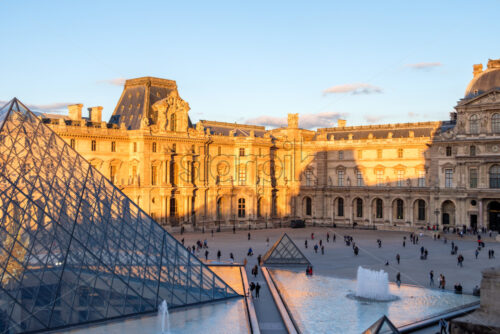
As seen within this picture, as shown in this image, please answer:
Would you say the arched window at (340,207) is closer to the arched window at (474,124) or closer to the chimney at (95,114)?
the arched window at (474,124)

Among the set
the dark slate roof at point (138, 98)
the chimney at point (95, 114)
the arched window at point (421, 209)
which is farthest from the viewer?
the arched window at point (421, 209)

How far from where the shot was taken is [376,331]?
16.4m

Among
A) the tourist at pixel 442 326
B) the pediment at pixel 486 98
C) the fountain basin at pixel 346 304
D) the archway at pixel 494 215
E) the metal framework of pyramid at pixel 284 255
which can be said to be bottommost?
the fountain basin at pixel 346 304

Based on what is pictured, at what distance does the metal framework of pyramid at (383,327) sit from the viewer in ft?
54.2

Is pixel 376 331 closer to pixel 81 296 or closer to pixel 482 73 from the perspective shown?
pixel 81 296

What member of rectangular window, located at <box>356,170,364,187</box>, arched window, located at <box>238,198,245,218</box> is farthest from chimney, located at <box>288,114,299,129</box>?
arched window, located at <box>238,198,245,218</box>

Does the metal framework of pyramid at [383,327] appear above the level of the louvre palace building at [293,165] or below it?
below

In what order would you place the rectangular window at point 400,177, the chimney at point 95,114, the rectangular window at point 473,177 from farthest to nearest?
1. the rectangular window at point 400,177
2. the rectangular window at point 473,177
3. the chimney at point 95,114

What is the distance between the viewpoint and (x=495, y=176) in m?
52.0

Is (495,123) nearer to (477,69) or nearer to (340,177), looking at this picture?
(477,69)

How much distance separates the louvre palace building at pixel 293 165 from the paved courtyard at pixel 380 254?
388 centimetres

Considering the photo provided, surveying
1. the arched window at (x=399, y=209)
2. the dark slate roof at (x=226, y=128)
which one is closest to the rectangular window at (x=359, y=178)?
the arched window at (x=399, y=209)

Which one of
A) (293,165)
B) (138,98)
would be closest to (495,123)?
(293,165)

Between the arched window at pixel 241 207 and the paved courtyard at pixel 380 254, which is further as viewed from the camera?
the arched window at pixel 241 207
